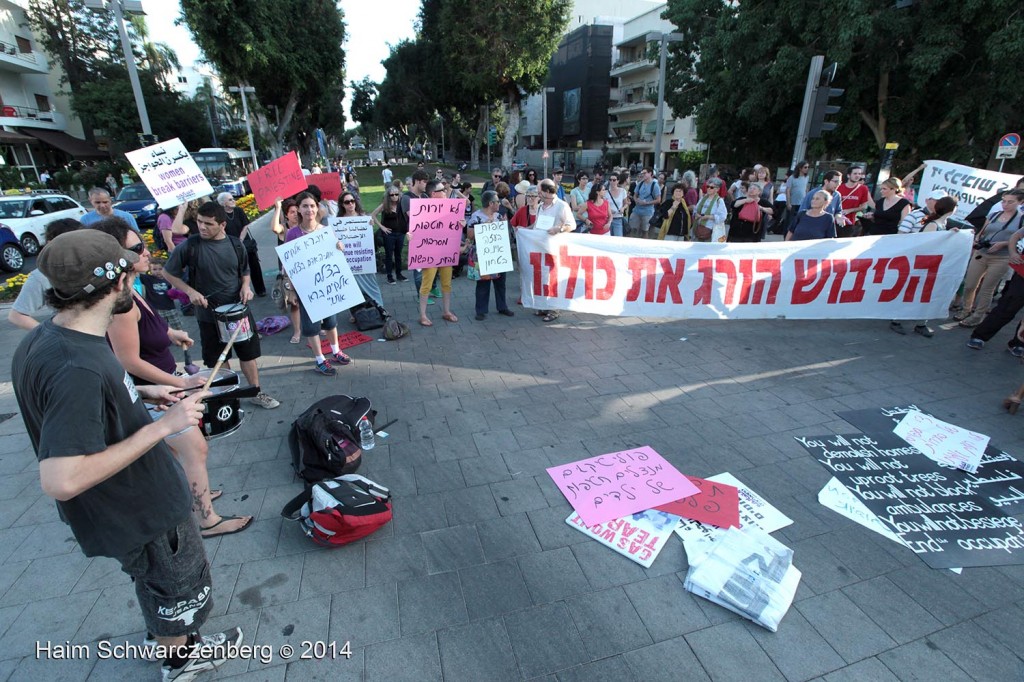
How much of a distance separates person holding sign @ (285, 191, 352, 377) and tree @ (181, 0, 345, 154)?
27.5 m

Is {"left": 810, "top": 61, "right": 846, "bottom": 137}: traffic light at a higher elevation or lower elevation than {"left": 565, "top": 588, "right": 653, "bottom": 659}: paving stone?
higher

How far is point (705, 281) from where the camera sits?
6.61 m

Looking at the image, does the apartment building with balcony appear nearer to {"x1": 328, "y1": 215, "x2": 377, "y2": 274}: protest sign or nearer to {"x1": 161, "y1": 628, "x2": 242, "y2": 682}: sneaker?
{"x1": 328, "y1": 215, "x2": 377, "y2": 274}: protest sign

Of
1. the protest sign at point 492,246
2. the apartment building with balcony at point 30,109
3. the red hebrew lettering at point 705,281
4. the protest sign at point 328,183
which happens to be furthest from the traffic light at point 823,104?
the apartment building with balcony at point 30,109

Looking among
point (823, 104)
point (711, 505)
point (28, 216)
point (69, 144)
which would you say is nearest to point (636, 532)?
point (711, 505)

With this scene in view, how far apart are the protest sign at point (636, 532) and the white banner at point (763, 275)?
3875 mm

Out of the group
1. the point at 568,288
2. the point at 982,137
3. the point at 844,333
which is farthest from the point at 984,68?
the point at 568,288

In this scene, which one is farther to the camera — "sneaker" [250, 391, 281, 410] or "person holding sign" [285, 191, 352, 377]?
"person holding sign" [285, 191, 352, 377]

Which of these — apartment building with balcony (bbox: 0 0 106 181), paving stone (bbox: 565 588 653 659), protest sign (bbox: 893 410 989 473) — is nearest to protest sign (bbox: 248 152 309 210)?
paving stone (bbox: 565 588 653 659)

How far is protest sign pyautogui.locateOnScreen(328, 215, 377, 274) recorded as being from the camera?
687cm

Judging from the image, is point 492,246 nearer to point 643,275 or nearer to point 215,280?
point 643,275

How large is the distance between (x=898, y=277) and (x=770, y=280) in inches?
65.3

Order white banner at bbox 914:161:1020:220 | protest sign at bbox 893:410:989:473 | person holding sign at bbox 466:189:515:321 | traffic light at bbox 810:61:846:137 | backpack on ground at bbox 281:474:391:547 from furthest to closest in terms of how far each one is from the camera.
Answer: traffic light at bbox 810:61:846:137, white banner at bbox 914:161:1020:220, person holding sign at bbox 466:189:515:321, protest sign at bbox 893:410:989:473, backpack on ground at bbox 281:474:391:547

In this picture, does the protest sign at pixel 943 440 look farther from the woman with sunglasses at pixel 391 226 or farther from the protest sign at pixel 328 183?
the protest sign at pixel 328 183
